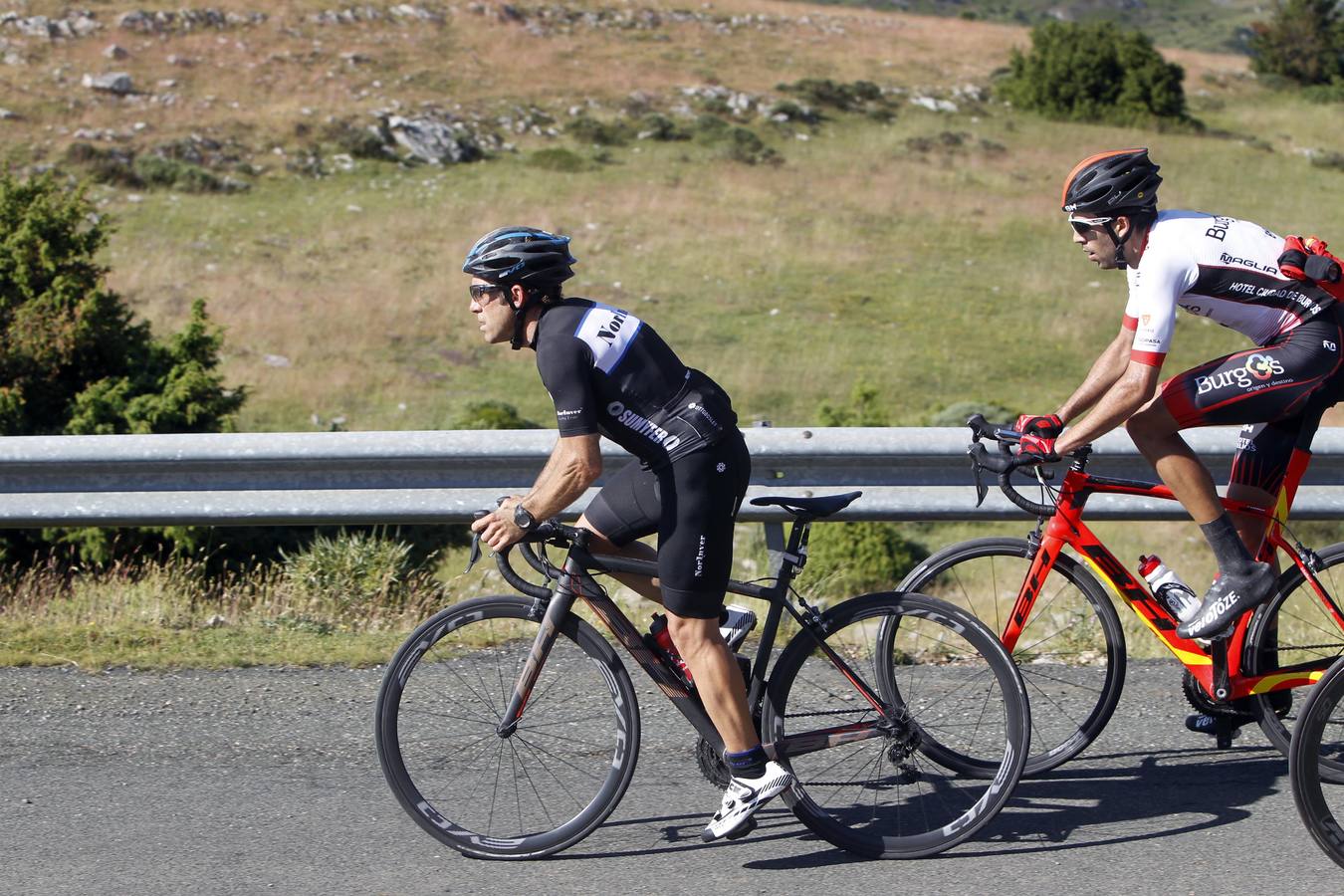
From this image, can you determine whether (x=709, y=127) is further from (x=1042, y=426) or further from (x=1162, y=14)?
(x=1162, y=14)

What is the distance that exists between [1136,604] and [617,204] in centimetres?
2549

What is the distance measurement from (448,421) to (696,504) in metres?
14.2

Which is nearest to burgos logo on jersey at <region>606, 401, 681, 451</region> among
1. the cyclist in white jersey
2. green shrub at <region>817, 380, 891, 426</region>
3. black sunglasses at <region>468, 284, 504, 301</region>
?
black sunglasses at <region>468, 284, 504, 301</region>

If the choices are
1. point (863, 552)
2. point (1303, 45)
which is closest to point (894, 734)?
point (863, 552)

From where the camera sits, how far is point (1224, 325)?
4.72 metres

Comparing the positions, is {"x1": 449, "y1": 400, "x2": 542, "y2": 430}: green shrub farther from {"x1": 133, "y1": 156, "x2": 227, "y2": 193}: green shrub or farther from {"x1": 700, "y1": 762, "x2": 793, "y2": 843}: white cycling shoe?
{"x1": 133, "y1": 156, "x2": 227, "y2": 193}: green shrub

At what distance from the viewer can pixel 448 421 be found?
1809cm

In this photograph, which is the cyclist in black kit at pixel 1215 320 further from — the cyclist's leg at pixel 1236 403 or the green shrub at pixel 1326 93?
the green shrub at pixel 1326 93

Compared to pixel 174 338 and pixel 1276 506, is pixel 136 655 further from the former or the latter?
pixel 174 338

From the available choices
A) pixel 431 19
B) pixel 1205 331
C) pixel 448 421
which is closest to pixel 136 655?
pixel 448 421

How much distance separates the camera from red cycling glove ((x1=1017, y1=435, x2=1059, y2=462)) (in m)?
4.73

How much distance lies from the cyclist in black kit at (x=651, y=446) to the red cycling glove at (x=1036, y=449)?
103 cm

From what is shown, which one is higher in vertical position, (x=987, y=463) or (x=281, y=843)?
(x=987, y=463)

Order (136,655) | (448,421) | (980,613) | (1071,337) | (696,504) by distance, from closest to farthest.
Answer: (696,504) < (136,655) < (980,613) < (448,421) < (1071,337)
